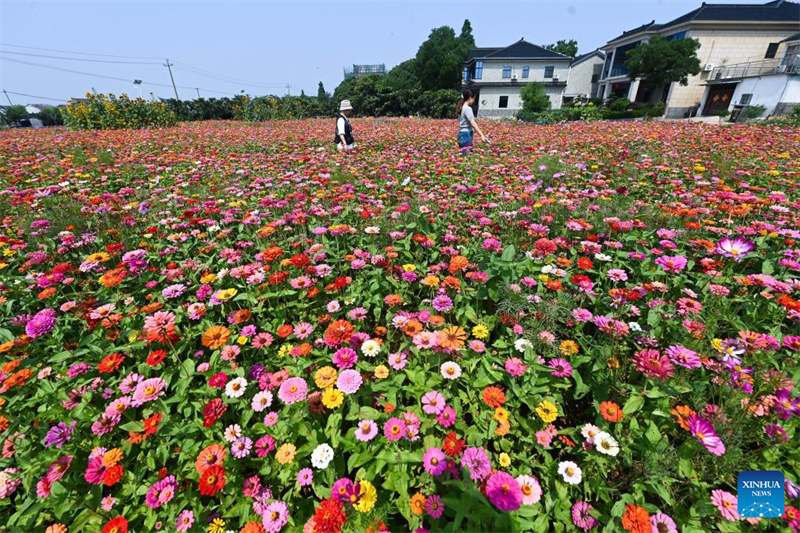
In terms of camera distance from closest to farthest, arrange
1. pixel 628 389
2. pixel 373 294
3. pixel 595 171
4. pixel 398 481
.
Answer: pixel 398 481 → pixel 628 389 → pixel 373 294 → pixel 595 171

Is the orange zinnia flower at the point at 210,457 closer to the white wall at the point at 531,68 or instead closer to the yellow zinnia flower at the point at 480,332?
the yellow zinnia flower at the point at 480,332

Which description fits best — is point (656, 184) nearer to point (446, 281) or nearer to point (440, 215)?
point (440, 215)

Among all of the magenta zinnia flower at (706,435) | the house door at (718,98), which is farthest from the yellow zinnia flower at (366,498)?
the house door at (718,98)

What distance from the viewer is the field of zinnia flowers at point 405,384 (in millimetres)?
1408

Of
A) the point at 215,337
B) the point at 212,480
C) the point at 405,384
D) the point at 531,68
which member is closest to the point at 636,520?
the point at 405,384

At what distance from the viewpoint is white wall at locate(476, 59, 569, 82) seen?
127 feet

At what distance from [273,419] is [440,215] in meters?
2.86

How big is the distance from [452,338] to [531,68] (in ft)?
154

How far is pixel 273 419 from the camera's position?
161 cm

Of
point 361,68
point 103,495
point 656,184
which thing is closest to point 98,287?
point 103,495

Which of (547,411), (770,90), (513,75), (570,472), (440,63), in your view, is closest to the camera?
(570,472)

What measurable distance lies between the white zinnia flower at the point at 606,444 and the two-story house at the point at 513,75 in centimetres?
4295

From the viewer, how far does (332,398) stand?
161 centimetres

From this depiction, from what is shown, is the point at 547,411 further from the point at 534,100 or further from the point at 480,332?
the point at 534,100
